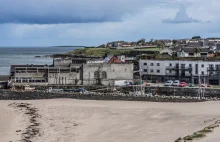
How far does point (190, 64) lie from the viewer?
243ft

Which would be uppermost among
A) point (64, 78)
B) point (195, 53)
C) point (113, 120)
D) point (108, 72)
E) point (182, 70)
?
point (195, 53)

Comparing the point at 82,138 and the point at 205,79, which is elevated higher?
the point at 205,79

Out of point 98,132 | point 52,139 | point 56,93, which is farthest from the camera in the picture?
point 56,93

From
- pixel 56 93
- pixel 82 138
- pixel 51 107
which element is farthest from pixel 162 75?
pixel 82 138

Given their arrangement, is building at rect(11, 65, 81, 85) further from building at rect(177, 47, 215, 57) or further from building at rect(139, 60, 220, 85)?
building at rect(177, 47, 215, 57)

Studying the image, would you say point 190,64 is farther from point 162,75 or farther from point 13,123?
point 13,123

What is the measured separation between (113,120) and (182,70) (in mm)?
35574

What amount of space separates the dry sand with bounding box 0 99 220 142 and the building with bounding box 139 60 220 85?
1935 centimetres

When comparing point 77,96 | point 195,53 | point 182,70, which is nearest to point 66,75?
point 77,96

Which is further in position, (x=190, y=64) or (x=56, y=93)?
(x=190, y=64)

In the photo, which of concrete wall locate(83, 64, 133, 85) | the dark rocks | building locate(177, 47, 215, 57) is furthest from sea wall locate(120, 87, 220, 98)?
building locate(177, 47, 215, 57)

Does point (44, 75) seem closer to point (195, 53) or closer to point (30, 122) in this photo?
point (30, 122)

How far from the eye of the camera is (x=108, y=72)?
71812 millimetres

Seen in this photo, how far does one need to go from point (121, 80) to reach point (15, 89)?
17.3m
